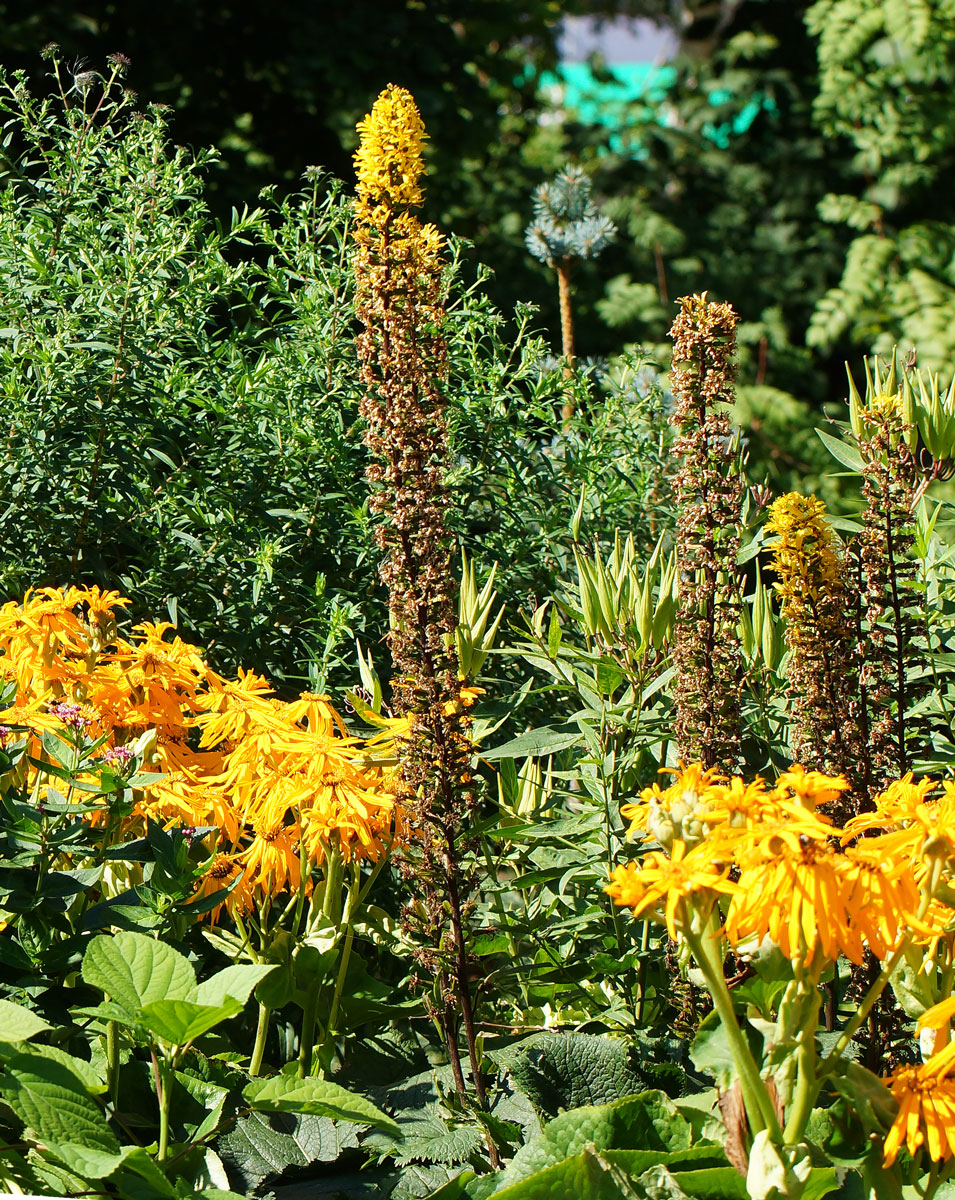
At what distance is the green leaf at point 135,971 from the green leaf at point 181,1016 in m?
0.04

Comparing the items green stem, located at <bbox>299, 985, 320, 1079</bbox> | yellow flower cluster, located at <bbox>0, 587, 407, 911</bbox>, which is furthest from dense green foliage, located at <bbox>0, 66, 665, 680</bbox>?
green stem, located at <bbox>299, 985, 320, 1079</bbox>

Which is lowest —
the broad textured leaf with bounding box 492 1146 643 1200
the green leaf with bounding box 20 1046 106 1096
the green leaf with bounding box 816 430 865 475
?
the broad textured leaf with bounding box 492 1146 643 1200

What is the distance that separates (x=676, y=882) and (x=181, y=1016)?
637mm

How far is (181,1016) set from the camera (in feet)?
4.97

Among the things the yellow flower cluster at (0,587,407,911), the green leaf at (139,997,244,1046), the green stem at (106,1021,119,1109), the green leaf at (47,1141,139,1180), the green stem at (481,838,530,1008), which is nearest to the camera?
the green leaf at (47,1141,139,1180)

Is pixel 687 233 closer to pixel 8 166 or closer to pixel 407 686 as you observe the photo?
pixel 8 166

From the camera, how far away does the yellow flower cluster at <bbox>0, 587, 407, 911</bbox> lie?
6.34 ft

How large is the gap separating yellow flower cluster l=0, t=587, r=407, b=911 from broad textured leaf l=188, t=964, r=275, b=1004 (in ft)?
0.81

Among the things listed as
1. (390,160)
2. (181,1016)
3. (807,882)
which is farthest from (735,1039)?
(390,160)

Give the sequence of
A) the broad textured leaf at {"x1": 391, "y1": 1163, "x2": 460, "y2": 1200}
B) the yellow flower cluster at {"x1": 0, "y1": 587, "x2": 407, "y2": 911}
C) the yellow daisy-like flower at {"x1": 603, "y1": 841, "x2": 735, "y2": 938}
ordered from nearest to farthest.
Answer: the yellow daisy-like flower at {"x1": 603, "y1": 841, "x2": 735, "y2": 938} → the broad textured leaf at {"x1": 391, "y1": 1163, "x2": 460, "y2": 1200} → the yellow flower cluster at {"x1": 0, "y1": 587, "x2": 407, "y2": 911}

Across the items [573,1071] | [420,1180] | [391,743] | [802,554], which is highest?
[802,554]

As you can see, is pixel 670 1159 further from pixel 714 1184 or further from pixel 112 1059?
pixel 112 1059

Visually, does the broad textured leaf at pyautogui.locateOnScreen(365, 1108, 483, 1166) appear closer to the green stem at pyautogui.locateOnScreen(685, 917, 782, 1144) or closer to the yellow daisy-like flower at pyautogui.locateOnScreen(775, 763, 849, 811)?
the green stem at pyautogui.locateOnScreen(685, 917, 782, 1144)

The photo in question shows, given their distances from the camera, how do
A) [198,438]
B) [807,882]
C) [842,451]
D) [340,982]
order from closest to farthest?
[807,882] → [340,982] → [842,451] → [198,438]
